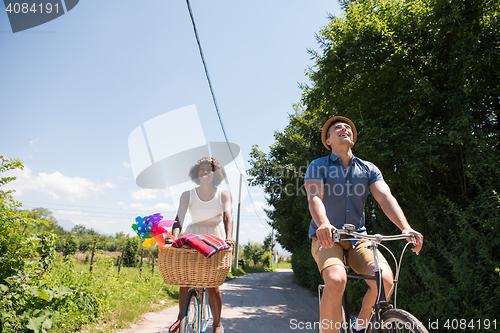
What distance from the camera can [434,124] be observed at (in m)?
5.97

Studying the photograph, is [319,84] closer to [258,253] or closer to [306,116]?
[306,116]

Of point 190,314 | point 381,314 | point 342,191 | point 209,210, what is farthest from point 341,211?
point 190,314

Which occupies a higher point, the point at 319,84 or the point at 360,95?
the point at 319,84

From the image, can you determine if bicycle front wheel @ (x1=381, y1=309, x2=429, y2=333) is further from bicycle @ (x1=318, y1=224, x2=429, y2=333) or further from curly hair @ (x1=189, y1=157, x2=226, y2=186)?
curly hair @ (x1=189, y1=157, x2=226, y2=186)

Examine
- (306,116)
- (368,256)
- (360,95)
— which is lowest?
(368,256)

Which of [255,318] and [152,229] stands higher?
[152,229]

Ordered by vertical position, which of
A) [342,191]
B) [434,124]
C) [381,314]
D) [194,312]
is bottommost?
[194,312]

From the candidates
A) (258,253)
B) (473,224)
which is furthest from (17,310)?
(258,253)

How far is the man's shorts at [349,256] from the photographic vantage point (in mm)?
2265

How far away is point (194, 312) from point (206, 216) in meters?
1.03

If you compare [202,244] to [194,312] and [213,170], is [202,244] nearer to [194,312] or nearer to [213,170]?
[194,312]

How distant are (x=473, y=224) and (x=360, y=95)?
3.82m

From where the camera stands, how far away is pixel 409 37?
259 inches

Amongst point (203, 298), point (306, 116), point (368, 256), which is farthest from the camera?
point (306, 116)
